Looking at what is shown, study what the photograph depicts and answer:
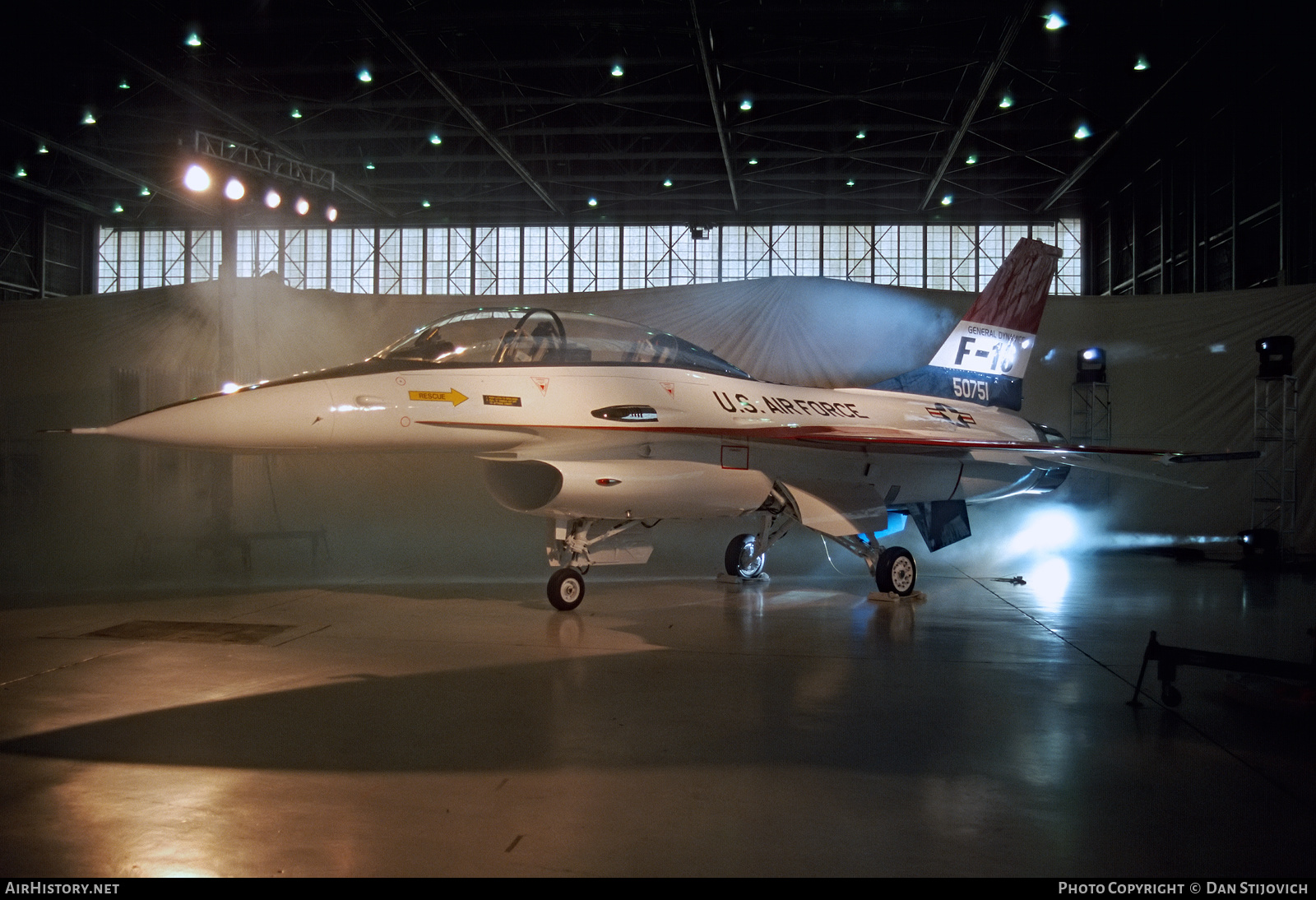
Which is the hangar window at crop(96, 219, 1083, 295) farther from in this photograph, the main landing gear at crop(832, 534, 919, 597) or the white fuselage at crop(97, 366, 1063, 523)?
the main landing gear at crop(832, 534, 919, 597)

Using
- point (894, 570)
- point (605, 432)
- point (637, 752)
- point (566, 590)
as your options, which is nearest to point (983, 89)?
point (894, 570)

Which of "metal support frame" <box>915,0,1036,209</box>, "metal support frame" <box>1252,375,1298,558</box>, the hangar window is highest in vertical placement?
"metal support frame" <box>915,0,1036,209</box>

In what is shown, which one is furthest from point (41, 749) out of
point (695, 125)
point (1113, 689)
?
point (695, 125)

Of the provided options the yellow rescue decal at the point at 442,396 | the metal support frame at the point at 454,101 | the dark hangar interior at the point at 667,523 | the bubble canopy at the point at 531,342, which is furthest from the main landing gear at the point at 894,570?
the metal support frame at the point at 454,101

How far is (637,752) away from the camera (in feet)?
12.9

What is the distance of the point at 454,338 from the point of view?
7.59 m

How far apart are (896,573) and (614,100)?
11148 millimetres

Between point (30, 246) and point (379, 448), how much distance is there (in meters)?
23.3

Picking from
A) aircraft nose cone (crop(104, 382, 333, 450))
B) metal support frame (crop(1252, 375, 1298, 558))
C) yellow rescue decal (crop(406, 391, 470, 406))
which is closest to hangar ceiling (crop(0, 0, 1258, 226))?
metal support frame (crop(1252, 375, 1298, 558))

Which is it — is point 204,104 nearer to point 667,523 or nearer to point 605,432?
point 667,523

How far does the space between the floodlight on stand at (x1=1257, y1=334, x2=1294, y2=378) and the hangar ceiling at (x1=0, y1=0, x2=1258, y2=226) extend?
4744 millimetres

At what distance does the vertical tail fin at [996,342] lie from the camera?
1087 centimetres

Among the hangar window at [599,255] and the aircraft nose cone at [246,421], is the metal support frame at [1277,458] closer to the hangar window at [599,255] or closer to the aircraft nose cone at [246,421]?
the hangar window at [599,255]

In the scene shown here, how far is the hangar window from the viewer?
2450cm
